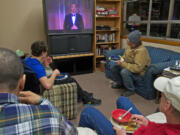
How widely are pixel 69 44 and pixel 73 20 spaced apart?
559 millimetres

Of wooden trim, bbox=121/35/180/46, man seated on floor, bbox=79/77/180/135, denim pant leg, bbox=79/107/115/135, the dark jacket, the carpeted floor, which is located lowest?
the carpeted floor

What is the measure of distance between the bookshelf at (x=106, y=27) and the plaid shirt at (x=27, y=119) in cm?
353

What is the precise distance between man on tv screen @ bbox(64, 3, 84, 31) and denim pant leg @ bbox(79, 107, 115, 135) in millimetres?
2800

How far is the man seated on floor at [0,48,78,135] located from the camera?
0.58 metres

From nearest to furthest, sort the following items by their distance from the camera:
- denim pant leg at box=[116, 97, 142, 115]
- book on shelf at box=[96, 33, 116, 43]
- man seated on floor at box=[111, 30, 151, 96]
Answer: denim pant leg at box=[116, 97, 142, 115], man seated on floor at box=[111, 30, 151, 96], book on shelf at box=[96, 33, 116, 43]

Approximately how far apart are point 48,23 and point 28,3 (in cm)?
76

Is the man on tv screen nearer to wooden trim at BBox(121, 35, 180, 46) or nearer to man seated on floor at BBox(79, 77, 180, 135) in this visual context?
wooden trim at BBox(121, 35, 180, 46)

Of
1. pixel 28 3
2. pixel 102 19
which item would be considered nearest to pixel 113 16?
pixel 102 19

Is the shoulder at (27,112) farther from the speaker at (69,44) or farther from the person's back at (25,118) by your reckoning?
the speaker at (69,44)

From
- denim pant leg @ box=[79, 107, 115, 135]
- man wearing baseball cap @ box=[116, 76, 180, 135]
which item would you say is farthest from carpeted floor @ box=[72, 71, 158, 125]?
man wearing baseball cap @ box=[116, 76, 180, 135]

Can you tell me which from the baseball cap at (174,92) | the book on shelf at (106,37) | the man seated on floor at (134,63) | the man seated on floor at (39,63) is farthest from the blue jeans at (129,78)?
the baseball cap at (174,92)

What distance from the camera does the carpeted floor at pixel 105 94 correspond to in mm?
2381

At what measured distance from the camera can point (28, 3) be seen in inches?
149

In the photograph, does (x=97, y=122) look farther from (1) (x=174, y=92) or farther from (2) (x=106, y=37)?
(2) (x=106, y=37)
